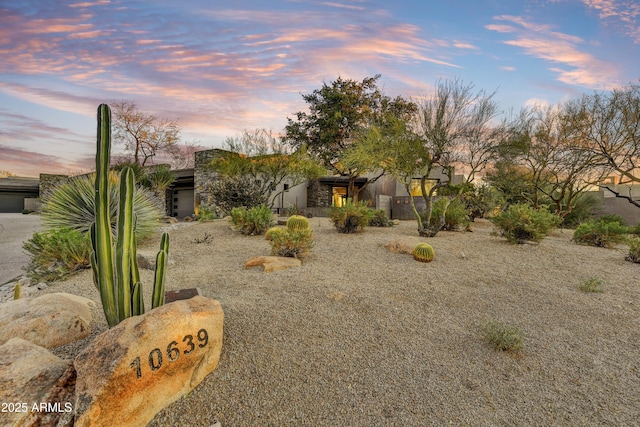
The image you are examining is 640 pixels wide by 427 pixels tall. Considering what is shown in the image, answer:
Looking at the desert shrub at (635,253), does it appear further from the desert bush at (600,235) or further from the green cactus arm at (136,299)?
the green cactus arm at (136,299)

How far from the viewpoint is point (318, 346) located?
2.67 metres

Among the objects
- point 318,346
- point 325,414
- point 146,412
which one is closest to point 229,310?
point 318,346

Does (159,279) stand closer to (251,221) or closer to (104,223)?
(104,223)

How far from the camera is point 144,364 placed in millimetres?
1801

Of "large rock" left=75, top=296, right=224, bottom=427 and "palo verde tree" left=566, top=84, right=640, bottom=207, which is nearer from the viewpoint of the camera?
"large rock" left=75, top=296, right=224, bottom=427

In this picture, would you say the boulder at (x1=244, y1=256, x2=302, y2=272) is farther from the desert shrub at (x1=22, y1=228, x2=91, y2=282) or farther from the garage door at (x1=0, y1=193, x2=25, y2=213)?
the garage door at (x1=0, y1=193, x2=25, y2=213)

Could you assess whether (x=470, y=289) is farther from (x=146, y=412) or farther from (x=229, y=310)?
(x=146, y=412)

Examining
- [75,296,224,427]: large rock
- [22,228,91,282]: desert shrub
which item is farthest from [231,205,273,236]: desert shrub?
[75,296,224,427]: large rock

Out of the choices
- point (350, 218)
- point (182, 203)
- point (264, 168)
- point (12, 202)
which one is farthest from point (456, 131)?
point (12, 202)

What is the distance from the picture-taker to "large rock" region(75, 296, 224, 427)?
64.9 inches

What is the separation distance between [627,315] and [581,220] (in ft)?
43.9

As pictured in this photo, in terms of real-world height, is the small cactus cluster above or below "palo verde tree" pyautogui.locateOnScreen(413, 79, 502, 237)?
below

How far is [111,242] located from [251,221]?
644 cm

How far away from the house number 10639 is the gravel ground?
30 cm
